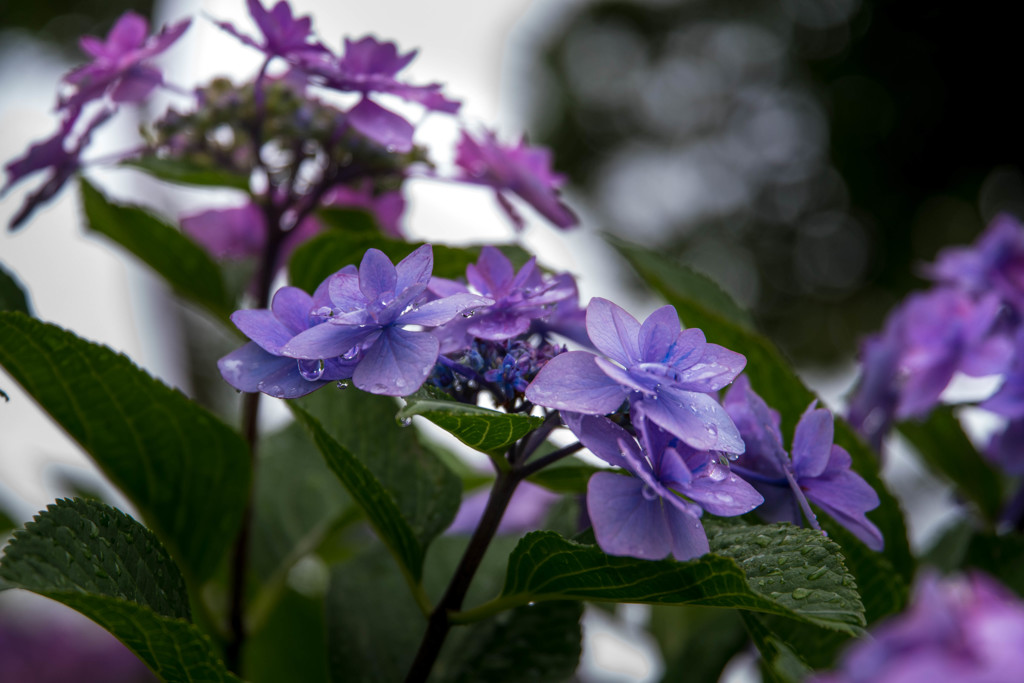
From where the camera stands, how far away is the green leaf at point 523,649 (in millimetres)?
421

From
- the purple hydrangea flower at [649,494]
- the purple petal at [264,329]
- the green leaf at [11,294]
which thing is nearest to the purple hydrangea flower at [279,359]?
the purple petal at [264,329]

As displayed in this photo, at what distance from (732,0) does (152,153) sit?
277 inches

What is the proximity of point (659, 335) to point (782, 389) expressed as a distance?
21 cm

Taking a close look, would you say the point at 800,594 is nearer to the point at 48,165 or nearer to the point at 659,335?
the point at 659,335

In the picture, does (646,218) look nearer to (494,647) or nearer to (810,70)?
(810,70)

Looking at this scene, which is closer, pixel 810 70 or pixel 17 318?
pixel 17 318

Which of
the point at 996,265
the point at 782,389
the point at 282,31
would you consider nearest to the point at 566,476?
the point at 782,389

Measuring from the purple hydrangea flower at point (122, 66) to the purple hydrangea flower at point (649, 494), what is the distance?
390 millimetres

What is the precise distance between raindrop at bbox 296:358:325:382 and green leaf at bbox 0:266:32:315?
23cm

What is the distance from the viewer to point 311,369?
1.08 feet

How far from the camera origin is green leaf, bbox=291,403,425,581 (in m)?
0.35

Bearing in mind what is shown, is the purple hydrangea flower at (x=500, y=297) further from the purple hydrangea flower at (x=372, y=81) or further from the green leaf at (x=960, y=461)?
the green leaf at (x=960, y=461)

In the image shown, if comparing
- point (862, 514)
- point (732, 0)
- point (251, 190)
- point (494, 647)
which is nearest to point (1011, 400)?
point (862, 514)

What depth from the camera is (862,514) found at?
0.35 m
